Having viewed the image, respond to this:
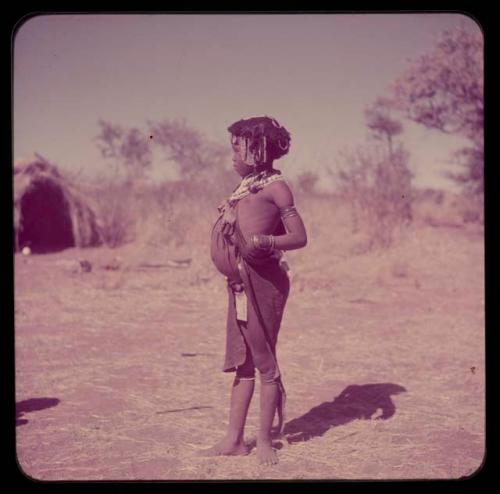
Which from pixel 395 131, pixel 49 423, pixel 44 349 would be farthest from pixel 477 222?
pixel 49 423

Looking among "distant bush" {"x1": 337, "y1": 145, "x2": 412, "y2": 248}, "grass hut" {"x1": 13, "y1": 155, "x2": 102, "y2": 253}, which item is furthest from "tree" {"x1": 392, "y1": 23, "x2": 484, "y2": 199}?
"grass hut" {"x1": 13, "y1": 155, "x2": 102, "y2": 253}

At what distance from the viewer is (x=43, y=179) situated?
560 inches

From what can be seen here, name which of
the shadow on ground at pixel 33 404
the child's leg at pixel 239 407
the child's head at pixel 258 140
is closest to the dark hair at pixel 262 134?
the child's head at pixel 258 140

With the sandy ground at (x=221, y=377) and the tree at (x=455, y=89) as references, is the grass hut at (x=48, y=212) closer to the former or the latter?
the sandy ground at (x=221, y=377)

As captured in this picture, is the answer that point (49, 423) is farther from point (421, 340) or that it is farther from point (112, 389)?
point (421, 340)

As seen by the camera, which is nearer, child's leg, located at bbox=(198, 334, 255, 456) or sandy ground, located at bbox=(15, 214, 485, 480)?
child's leg, located at bbox=(198, 334, 255, 456)

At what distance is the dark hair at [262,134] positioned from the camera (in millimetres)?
3508

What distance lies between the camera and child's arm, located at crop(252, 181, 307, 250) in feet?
11.2

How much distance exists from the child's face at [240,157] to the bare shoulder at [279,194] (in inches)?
7.6

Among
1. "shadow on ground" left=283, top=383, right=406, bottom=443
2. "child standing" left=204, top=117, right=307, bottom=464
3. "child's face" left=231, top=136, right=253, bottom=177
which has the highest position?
"child's face" left=231, top=136, right=253, bottom=177

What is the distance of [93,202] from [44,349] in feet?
34.7

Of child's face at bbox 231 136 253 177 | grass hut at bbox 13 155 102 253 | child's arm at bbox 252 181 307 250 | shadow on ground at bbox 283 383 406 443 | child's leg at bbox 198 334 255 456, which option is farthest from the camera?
grass hut at bbox 13 155 102 253

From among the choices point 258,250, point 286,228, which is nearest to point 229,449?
point 258,250

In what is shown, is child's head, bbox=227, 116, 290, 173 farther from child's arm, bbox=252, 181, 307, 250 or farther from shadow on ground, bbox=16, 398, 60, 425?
shadow on ground, bbox=16, 398, 60, 425
